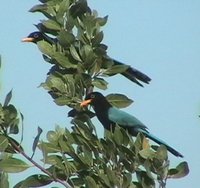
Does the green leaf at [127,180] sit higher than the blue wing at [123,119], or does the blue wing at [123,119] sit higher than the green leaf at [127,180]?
the blue wing at [123,119]

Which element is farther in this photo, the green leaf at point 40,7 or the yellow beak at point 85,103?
the green leaf at point 40,7

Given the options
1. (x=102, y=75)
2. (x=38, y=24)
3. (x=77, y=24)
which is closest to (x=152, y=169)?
(x=102, y=75)

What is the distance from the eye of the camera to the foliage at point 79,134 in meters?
1.66

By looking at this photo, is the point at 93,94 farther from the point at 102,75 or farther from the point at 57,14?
the point at 57,14

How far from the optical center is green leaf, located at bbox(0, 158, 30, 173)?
69.2 inches

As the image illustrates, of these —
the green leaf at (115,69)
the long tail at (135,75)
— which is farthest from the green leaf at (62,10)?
the long tail at (135,75)

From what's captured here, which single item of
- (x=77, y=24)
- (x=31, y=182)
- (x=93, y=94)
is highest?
(x=77, y=24)

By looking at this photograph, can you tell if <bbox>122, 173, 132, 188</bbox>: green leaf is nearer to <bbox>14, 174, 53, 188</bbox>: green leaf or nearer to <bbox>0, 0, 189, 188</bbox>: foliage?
<bbox>0, 0, 189, 188</bbox>: foliage

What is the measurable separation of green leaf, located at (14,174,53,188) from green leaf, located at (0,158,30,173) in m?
0.05

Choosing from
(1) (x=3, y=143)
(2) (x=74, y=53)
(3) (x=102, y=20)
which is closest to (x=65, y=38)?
(2) (x=74, y=53)

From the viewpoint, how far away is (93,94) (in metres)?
2.03

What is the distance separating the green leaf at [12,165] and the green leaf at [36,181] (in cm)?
5

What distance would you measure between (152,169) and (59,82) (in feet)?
1.57

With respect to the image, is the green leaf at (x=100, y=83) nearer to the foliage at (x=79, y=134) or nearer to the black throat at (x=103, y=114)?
the foliage at (x=79, y=134)
